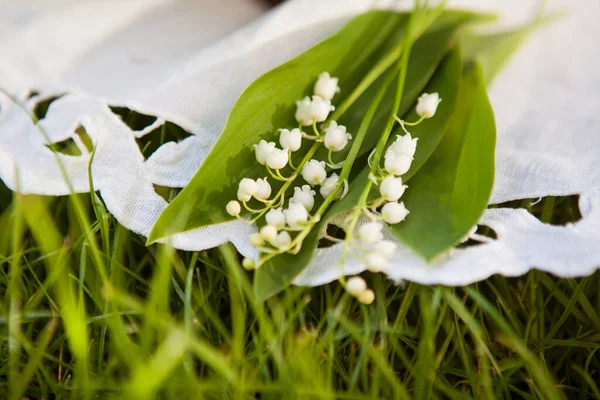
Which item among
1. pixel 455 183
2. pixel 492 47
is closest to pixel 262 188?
pixel 455 183

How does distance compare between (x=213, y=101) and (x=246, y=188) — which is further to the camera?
(x=213, y=101)

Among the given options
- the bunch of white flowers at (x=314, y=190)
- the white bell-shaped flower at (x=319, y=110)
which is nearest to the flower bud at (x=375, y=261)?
the bunch of white flowers at (x=314, y=190)

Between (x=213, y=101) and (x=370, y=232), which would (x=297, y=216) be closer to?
(x=370, y=232)

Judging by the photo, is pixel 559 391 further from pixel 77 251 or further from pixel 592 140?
pixel 77 251

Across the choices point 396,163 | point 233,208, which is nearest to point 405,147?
point 396,163

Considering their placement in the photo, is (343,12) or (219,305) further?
(343,12)

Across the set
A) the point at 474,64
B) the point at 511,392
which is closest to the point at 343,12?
the point at 474,64
